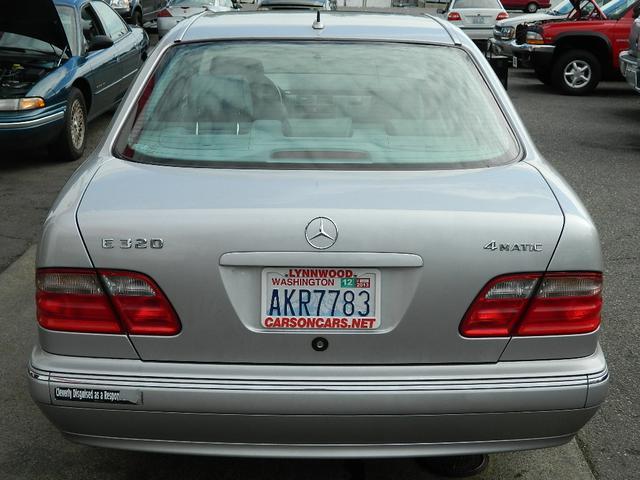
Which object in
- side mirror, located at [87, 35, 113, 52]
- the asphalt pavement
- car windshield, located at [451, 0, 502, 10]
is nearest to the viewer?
the asphalt pavement

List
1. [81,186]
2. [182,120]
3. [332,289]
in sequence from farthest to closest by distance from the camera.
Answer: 1. [182,120]
2. [81,186]
3. [332,289]

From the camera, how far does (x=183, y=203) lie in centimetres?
294

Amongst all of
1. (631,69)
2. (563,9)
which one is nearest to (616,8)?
(563,9)

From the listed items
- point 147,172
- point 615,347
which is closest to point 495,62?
point 615,347

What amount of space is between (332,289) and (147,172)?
805mm

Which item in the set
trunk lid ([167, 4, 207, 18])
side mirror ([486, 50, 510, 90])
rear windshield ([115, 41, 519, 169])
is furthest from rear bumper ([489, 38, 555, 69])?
rear windshield ([115, 41, 519, 169])

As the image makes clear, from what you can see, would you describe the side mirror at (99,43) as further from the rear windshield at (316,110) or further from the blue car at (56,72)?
the rear windshield at (316,110)

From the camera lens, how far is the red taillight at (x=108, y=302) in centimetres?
287

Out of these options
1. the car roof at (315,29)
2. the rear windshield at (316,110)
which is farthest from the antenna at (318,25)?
the rear windshield at (316,110)

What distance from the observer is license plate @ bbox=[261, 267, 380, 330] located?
281cm

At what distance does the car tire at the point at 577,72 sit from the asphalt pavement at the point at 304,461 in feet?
17.4

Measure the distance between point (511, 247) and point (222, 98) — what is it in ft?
4.41

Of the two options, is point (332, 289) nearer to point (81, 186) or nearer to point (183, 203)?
point (183, 203)

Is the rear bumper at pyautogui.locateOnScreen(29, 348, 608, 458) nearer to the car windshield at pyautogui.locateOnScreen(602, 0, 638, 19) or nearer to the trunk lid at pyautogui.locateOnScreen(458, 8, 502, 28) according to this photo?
the car windshield at pyautogui.locateOnScreen(602, 0, 638, 19)
